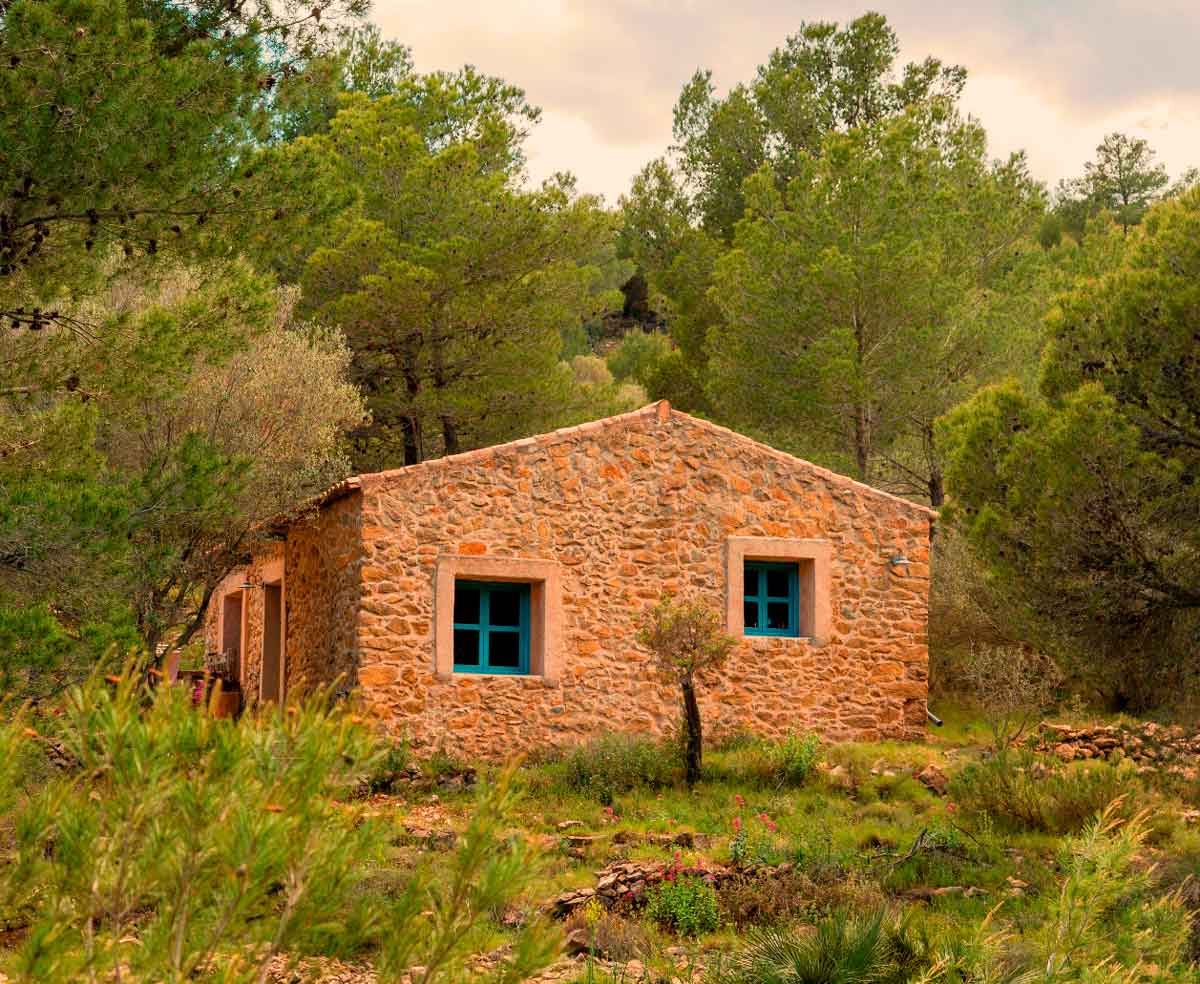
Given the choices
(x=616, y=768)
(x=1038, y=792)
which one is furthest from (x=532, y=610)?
(x=1038, y=792)

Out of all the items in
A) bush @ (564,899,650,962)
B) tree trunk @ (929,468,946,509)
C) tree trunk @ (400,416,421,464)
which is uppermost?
tree trunk @ (400,416,421,464)

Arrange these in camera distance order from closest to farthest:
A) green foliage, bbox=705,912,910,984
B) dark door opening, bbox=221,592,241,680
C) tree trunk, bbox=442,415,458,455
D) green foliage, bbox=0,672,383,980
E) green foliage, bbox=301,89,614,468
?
green foliage, bbox=0,672,383,980 → green foliage, bbox=705,912,910,984 → dark door opening, bbox=221,592,241,680 → green foliage, bbox=301,89,614,468 → tree trunk, bbox=442,415,458,455

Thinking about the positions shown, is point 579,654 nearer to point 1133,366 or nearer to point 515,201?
point 1133,366

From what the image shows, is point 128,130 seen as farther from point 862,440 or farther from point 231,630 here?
point 862,440

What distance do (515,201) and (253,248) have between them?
1218cm

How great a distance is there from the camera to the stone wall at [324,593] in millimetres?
13344

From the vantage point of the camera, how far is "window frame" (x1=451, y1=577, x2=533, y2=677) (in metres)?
13.7

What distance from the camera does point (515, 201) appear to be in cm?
2105

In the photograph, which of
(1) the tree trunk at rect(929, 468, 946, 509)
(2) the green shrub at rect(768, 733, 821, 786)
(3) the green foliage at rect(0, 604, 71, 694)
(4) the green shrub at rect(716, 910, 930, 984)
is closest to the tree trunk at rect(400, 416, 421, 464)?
(1) the tree trunk at rect(929, 468, 946, 509)

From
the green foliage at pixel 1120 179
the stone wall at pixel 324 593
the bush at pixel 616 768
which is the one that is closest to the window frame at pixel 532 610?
the stone wall at pixel 324 593

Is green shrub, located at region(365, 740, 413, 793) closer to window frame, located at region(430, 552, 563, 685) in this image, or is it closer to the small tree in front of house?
window frame, located at region(430, 552, 563, 685)

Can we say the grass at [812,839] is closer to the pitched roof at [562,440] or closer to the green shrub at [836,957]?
the green shrub at [836,957]

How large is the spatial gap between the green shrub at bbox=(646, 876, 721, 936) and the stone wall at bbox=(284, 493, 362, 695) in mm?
4629

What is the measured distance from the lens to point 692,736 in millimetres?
12633
